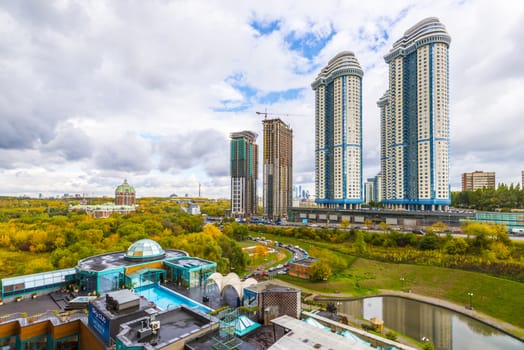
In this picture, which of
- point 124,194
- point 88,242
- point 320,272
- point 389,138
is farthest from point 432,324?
point 124,194

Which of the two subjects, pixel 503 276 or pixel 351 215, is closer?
pixel 503 276

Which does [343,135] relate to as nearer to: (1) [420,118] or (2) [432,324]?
(1) [420,118]

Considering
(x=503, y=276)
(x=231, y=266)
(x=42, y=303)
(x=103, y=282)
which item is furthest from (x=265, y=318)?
(x=503, y=276)

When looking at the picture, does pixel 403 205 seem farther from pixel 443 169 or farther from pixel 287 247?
pixel 287 247

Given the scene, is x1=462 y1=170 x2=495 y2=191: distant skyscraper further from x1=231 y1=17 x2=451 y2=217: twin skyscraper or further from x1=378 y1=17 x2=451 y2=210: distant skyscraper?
x1=378 y1=17 x2=451 y2=210: distant skyscraper

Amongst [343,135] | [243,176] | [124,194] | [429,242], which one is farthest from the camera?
[124,194]

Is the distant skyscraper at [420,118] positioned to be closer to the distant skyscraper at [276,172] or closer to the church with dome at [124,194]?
the distant skyscraper at [276,172]
